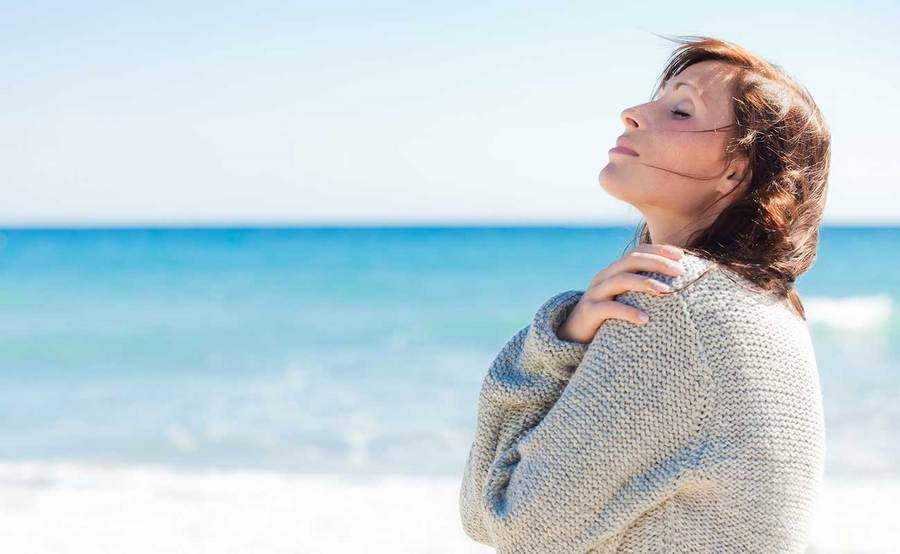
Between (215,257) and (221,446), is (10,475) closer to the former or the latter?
(221,446)

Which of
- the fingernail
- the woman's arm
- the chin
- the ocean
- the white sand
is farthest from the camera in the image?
the ocean

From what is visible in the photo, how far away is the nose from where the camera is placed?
185 cm

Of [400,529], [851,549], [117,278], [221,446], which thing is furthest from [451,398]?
[117,278]

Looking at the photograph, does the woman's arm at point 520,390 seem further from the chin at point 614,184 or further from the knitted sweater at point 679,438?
the chin at point 614,184

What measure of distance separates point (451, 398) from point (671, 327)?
8427 millimetres

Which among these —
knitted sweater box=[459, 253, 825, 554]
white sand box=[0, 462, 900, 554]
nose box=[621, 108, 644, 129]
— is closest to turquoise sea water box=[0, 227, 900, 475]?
white sand box=[0, 462, 900, 554]

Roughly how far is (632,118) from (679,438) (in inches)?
24.9

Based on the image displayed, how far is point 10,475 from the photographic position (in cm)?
712

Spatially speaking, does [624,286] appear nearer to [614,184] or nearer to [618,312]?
[618,312]

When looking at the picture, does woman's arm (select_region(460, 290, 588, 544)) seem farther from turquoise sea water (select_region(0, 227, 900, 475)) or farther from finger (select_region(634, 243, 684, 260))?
turquoise sea water (select_region(0, 227, 900, 475))

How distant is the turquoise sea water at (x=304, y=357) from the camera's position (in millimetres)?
8273

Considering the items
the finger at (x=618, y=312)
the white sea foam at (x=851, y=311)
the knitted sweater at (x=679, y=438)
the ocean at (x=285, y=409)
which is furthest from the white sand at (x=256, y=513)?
the white sea foam at (x=851, y=311)

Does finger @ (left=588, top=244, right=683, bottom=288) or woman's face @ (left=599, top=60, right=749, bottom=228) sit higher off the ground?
woman's face @ (left=599, top=60, right=749, bottom=228)

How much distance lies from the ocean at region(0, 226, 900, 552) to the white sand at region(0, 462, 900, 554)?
2 centimetres
